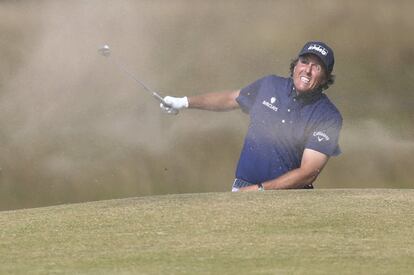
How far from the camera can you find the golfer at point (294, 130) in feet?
44.1

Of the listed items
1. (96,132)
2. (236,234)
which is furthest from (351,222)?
(96,132)

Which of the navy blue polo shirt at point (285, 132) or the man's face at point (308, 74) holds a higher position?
the man's face at point (308, 74)

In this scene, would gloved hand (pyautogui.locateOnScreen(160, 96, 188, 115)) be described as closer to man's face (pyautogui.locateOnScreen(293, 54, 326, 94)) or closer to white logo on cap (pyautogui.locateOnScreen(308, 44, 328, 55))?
man's face (pyautogui.locateOnScreen(293, 54, 326, 94))

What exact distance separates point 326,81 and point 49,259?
492 centimetres

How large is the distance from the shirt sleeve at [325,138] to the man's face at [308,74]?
396 mm

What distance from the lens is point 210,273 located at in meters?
8.91

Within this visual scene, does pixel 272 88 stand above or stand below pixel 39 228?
above

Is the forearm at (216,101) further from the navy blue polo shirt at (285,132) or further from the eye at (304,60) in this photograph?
the eye at (304,60)

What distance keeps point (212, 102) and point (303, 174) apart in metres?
1.57

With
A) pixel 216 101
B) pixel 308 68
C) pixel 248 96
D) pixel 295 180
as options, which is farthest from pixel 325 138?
pixel 216 101

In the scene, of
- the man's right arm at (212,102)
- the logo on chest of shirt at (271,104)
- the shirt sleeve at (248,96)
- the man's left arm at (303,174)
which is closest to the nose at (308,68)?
the logo on chest of shirt at (271,104)

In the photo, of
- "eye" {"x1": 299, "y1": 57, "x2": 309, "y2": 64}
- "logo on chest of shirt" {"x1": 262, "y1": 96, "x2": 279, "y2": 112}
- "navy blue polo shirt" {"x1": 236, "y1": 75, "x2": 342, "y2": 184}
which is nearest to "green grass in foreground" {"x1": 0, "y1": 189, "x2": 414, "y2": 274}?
"navy blue polo shirt" {"x1": 236, "y1": 75, "x2": 342, "y2": 184}

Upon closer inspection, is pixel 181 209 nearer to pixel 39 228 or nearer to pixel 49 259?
pixel 39 228

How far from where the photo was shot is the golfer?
1343cm
